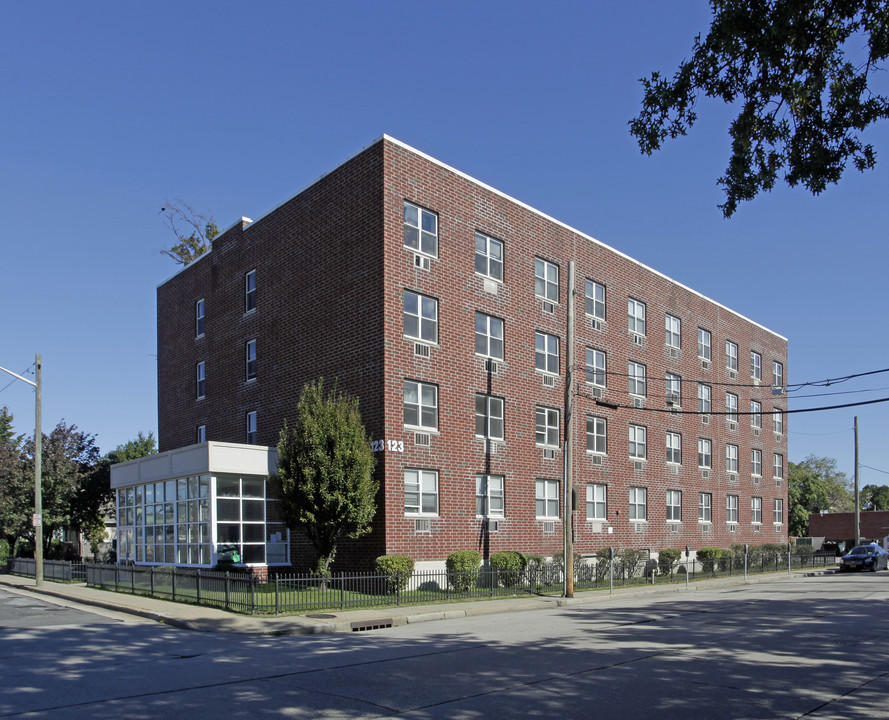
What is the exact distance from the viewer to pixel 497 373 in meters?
30.8

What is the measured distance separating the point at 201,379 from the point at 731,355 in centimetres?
2993

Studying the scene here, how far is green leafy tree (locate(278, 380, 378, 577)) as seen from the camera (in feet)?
79.0

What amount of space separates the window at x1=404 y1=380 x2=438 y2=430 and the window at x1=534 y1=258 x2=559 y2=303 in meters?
7.63

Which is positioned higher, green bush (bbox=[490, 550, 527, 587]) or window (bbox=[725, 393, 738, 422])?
window (bbox=[725, 393, 738, 422])

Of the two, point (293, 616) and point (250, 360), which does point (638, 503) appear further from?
point (293, 616)

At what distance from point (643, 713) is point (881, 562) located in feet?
143

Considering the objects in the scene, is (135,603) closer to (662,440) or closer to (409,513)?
(409,513)

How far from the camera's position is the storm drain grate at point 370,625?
18.5 meters

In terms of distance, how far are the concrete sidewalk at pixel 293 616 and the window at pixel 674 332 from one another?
16149 mm

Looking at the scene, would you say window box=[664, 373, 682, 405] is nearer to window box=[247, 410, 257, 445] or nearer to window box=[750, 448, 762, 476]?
window box=[750, 448, 762, 476]

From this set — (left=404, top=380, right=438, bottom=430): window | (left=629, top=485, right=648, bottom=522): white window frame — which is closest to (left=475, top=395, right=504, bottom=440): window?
(left=404, top=380, right=438, bottom=430): window

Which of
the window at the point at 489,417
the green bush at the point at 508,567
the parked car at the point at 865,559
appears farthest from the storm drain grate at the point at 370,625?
the parked car at the point at 865,559

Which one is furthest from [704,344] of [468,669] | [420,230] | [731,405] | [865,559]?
[468,669]

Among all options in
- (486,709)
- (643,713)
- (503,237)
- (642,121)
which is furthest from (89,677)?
(503,237)
